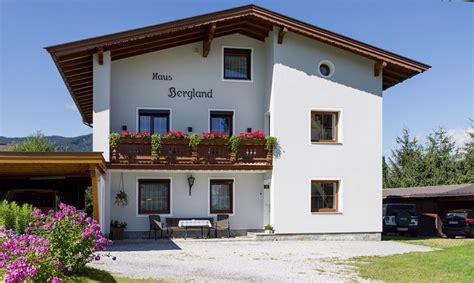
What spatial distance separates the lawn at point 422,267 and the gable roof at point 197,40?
8.38 meters

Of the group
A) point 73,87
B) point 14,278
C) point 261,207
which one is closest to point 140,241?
point 261,207

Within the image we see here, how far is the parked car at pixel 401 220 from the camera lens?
2473 centimetres

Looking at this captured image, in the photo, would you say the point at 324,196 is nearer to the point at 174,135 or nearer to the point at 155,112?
the point at 174,135

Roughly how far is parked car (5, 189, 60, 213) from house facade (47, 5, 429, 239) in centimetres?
197

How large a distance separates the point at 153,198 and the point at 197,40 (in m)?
5.97

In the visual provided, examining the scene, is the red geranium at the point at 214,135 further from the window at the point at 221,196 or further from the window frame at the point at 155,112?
the window at the point at 221,196

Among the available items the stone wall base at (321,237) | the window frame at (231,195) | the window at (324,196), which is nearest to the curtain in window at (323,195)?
the window at (324,196)

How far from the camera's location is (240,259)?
46.2ft

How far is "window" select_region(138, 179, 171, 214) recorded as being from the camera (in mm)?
20109

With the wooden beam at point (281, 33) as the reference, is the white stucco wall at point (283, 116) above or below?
below

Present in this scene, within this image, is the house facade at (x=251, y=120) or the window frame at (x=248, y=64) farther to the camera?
the window frame at (x=248, y=64)

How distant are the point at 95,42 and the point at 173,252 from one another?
7.34 metres

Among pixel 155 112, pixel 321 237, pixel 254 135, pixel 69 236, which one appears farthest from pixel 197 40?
pixel 69 236

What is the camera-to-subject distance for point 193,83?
20578mm
